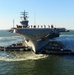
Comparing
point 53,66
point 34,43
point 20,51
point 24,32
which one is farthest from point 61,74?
point 20,51

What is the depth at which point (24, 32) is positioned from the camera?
57500 millimetres

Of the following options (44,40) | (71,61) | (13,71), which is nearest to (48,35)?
(44,40)

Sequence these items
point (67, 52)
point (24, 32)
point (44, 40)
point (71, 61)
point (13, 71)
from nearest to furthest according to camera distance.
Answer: point (13, 71)
point (71, 61)
point (24, 32)
point (67, 52)
point (44, 40)

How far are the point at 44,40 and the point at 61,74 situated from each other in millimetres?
27802

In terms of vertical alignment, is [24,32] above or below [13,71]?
above

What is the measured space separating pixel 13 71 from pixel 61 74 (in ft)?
29.0

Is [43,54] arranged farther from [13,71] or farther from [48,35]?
[13,71]

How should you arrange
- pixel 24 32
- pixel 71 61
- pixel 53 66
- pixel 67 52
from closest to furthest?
pixel 53 66, pixel 71 61, pixel 24 32, pixel 67 52

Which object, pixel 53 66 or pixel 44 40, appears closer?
pixel 53 66

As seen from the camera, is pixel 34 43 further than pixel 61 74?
Yes

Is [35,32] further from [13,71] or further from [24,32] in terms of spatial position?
[13,71]

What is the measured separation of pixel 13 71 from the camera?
136 feet

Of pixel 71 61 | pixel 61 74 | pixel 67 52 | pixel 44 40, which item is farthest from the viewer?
pixel 44 40

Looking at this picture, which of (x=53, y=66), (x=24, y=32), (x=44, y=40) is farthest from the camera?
(x=44, y=40)
